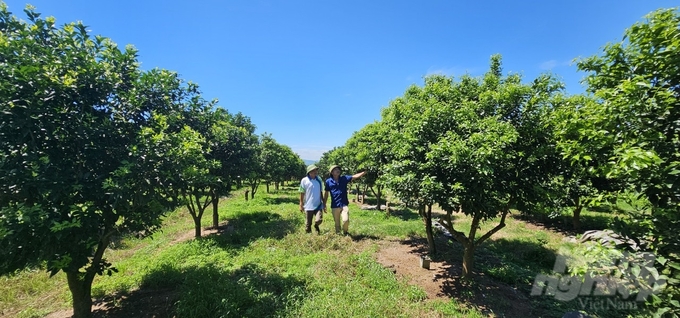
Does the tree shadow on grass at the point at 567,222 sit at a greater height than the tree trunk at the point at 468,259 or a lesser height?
lesser

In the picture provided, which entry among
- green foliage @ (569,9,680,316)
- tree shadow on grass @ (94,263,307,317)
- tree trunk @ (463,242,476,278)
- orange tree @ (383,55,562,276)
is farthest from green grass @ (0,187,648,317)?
green foliage @ (569,9,680,316)

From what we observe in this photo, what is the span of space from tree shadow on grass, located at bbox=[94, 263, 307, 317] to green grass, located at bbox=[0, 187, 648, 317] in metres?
0.02

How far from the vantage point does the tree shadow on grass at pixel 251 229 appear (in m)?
9.22

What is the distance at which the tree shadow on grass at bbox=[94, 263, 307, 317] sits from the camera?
4.77 m

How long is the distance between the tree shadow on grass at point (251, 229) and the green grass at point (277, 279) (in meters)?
0.07

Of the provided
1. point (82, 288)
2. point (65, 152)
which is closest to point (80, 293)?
point (82, 288)

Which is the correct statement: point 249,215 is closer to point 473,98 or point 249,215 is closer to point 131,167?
point 131,167

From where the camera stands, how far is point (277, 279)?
5.93 metres

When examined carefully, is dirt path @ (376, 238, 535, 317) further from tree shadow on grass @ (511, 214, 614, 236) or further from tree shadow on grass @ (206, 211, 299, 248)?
tree shadow on grass @ (511, 214, 614, 236)

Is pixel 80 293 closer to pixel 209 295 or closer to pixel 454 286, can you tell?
pixel 209 295

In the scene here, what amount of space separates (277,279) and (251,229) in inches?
208

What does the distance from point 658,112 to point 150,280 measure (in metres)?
8.73

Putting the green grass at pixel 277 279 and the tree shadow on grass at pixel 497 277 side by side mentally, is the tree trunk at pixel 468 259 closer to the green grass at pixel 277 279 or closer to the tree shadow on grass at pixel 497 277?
the tree shadow on grass at pixel 497 277

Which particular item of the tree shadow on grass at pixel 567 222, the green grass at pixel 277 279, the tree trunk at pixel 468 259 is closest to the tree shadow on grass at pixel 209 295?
the green grass at pixel 277 279
